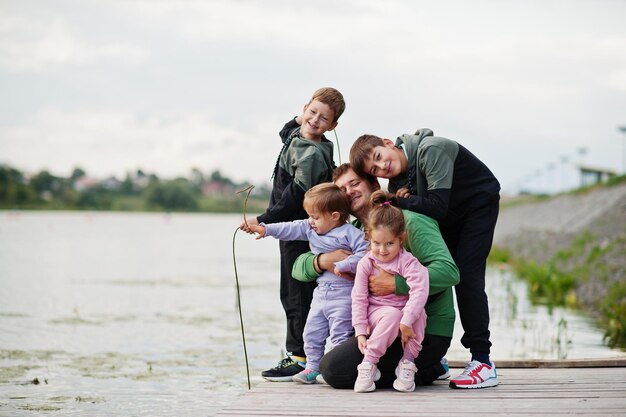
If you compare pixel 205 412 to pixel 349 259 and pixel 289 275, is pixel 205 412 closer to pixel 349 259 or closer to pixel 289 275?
pixel 289 275

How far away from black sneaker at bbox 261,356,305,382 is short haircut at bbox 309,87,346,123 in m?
1.51

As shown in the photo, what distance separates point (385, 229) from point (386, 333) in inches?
21.4

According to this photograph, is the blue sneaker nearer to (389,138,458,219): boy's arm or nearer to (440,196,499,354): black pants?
(440,196,499,354): black pants

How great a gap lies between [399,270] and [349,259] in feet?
1.05

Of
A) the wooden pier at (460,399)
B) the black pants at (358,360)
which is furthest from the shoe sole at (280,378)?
the black pants at (358,360)

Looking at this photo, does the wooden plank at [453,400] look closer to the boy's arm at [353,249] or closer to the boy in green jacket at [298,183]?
the boy in green jacket at [298,183]

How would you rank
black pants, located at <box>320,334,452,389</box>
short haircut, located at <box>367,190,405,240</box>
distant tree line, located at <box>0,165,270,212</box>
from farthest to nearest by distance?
distant tree line, located at <box>0,165,270,212</box>, black pants, located at <box>320,334,452,389</box>, short haircut, located at <box>367,190,405,240</box>

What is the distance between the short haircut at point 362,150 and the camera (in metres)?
5.07

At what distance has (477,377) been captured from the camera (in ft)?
16.9

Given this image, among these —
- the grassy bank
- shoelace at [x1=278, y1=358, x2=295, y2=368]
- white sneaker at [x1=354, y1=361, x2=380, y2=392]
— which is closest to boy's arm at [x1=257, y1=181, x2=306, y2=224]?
shoelace at [x1=278, y1=358, x2=295, y2=368]

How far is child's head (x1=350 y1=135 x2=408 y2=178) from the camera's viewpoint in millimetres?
5070

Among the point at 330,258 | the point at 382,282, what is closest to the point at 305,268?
the point at 330,258

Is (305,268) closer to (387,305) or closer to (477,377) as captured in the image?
(387,305)

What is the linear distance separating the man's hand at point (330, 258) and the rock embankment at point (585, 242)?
848 cm
